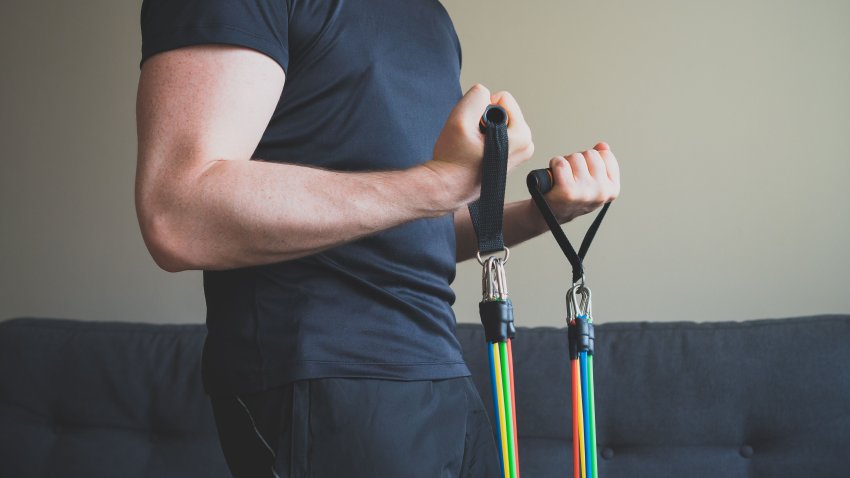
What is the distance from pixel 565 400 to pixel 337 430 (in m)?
1.17

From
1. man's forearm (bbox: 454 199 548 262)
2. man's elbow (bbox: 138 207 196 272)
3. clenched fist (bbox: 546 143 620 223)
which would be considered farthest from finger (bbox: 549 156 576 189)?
man's elbow (bbox: 138 207 196 272)

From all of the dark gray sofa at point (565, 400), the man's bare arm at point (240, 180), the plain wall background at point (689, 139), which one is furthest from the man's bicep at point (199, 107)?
the plain wall background at point (689, 139)

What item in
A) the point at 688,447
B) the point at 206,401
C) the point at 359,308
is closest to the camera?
the point at 359,308

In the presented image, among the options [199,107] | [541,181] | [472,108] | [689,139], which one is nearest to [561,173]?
[541,181]

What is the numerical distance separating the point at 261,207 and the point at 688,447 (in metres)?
1.36

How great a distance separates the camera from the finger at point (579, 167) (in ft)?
2.50

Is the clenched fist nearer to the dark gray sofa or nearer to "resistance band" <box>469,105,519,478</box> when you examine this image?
"resistance band" <box>469,105,519,478</box>

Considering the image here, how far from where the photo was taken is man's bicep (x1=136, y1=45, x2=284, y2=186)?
2.26ft

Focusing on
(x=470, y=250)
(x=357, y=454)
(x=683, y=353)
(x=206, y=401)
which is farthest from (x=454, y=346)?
(x=206, y=401)

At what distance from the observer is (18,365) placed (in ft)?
6.74

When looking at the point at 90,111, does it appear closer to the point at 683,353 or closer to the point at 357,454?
the point at 683,353

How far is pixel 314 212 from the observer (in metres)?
0.69

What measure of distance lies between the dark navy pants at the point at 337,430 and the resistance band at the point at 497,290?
4.7 inches

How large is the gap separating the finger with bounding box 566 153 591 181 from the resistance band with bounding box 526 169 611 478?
0.08 ft
